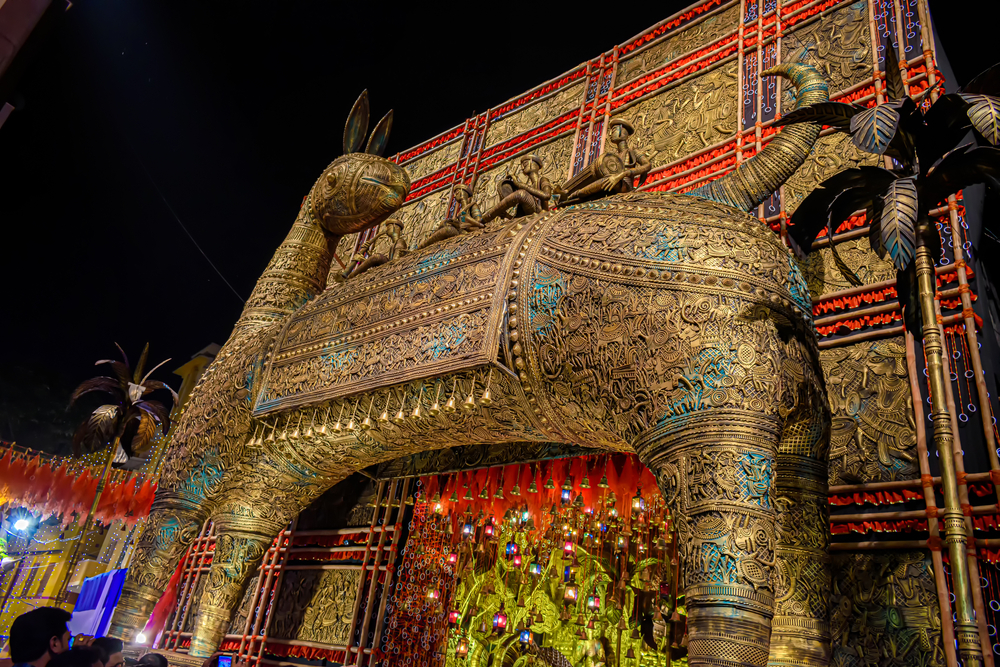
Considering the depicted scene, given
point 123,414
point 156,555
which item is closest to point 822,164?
point 156,555

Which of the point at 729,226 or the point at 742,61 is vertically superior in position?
the point at 742,61

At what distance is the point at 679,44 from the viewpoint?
19.7 ft

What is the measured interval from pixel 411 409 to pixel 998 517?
9.03ft

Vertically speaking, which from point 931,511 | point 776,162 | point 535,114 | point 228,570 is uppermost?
point 535,114

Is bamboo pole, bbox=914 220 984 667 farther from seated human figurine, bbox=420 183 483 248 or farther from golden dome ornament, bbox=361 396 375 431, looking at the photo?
golden dome ornament, bbox=361 396 375 431

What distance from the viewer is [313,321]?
3.84m

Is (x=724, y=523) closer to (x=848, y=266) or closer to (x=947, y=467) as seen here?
(x=947, y=467)

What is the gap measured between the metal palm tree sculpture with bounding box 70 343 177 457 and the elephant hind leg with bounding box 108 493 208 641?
6.17 metres

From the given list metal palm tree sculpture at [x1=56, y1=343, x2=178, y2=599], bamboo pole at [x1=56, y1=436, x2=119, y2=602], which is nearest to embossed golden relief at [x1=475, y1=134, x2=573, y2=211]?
metal palm tree sculpture at [x1=56, y1=343, x2=178, y2=599]

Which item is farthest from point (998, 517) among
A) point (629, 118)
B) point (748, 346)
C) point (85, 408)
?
point (85, 408)

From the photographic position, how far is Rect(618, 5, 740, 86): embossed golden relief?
224 inches

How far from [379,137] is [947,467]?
4.28 metres

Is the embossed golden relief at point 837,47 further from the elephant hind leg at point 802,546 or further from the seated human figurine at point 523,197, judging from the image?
the elephant hind leg at point 802,546

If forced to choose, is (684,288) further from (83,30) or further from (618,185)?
(83,30)
